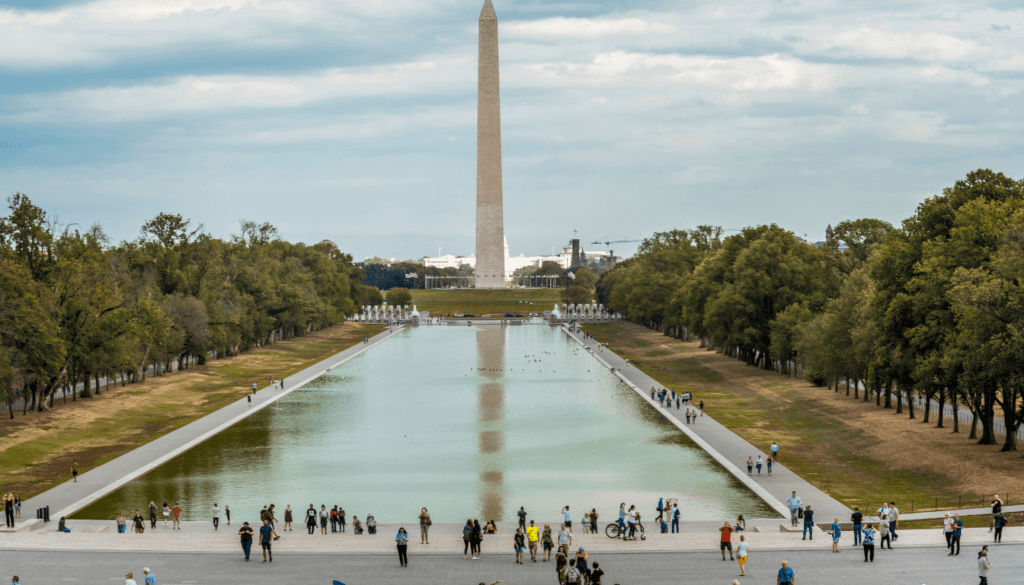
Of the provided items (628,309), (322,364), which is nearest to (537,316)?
(628,309)

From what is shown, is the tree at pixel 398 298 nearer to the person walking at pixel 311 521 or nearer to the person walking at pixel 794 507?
the person walking at pixel 311 521

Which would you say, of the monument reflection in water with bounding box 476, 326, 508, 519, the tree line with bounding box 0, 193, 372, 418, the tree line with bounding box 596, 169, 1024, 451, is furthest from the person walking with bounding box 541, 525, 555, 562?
the tree line with bounding box 0, 193, 372, 418

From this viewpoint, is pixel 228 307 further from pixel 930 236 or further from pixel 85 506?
pixel 930 236

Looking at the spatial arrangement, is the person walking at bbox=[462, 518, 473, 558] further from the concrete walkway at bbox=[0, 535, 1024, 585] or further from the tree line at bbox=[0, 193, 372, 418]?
the tree line at bbox=[0, 193, 372, 418]

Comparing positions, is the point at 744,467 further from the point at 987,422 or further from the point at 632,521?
the point at 632,521

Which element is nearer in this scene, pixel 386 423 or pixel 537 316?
pixel 386 423

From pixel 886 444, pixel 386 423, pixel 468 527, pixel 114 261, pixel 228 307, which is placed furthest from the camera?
pixel 228 307

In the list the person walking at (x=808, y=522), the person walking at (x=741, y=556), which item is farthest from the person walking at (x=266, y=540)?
the person walking at (x=808, y=522)
